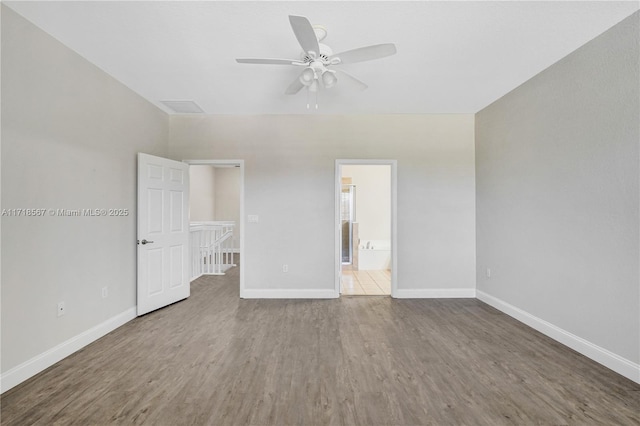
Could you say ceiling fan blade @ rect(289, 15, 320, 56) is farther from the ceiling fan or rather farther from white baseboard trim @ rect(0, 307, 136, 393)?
white baseboard trim @ rect(0, 307, 136, 393)

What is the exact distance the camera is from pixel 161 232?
3.68m

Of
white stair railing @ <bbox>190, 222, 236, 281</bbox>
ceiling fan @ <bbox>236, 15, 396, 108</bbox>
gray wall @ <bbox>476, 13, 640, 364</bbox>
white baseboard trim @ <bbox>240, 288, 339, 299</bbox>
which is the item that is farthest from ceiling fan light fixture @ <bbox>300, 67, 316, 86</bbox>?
white stair railing @ <bbox>190, 222, 236, 281</bbox>

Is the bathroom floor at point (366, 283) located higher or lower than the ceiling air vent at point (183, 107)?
lower

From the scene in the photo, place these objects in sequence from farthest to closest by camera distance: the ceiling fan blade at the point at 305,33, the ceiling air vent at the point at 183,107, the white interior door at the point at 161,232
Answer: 1. the ceiling air vent at the point at 183,107
2. the white interior door at the point at 161,232
3. the ceiling fan blade at the point at 305,33

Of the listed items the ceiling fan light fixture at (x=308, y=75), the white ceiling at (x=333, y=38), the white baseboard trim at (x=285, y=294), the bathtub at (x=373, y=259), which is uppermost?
the white ceiling at (x=333, y=38)

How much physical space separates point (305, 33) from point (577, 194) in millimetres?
2784

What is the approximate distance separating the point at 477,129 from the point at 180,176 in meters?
4.44

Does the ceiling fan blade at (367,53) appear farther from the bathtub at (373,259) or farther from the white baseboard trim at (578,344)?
the bathtub at (373,259)

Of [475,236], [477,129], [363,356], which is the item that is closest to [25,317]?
[363,356]

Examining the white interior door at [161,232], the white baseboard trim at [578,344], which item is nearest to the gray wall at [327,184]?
the white interior door at [161,232]

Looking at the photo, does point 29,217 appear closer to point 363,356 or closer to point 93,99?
A: point 93,99

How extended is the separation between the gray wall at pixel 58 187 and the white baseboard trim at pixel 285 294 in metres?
1.46

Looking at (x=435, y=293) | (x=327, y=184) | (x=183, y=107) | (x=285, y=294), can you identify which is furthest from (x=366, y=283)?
(x=183, y=107)

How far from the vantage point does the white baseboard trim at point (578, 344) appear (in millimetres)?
2157
